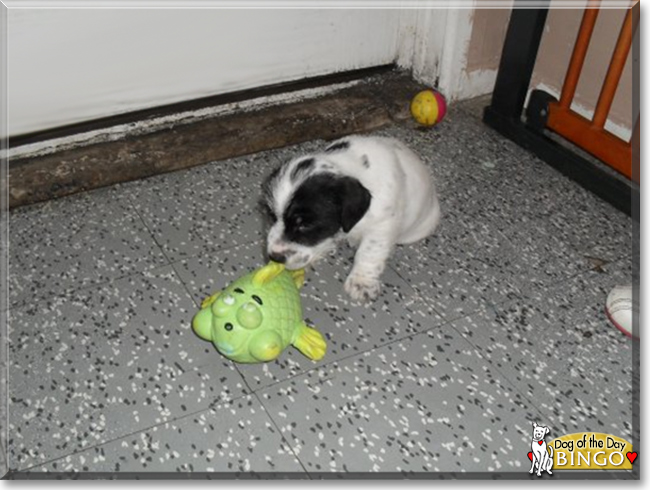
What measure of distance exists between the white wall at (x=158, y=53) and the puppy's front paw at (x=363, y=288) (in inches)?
44.7

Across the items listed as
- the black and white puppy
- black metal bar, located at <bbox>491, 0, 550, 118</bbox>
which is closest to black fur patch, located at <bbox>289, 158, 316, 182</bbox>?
the black and white puppy

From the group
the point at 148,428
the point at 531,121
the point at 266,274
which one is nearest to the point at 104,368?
the point at 148,428

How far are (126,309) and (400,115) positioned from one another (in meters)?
1.46

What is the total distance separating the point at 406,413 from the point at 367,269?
0.46 m

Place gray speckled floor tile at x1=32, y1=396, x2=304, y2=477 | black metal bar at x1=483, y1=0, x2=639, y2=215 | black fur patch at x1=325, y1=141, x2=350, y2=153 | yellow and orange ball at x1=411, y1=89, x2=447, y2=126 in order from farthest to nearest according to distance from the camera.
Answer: yellow and orange ball at x1=411, y1=89, x2=447, y2=126
black metal bar at x1=483, y1=0, x2=639, y2=215
black fur patch at x1=325, y1=141, x2=350, y2=153
gray speckled floor tile at x1=32, y1=396, x2=304, y2=477

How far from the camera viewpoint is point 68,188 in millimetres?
2398

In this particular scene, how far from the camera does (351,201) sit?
1.73 meters

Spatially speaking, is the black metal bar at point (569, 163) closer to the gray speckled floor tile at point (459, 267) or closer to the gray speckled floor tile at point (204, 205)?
the gray speckled floor tile at point (459, 267)

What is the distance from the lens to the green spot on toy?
161 centimetres

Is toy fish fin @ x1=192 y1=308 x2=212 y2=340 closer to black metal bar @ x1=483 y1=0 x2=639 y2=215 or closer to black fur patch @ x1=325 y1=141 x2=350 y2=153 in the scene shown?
black fur patch @ x1=325 y1=141 x2=350 y2=153

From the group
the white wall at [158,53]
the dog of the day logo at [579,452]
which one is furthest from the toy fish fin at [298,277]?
the white wall at [158,53]

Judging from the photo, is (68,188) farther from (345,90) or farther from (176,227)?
(345,90)

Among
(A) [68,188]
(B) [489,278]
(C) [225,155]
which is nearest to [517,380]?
(B) [489,278]

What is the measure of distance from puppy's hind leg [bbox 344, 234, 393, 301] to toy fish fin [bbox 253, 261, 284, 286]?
316mm
